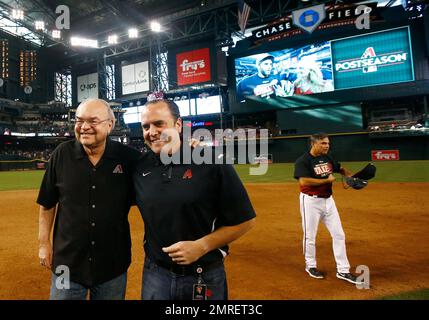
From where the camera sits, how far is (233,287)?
406 centimetres

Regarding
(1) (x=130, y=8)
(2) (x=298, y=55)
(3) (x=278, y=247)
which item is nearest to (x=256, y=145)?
(2) (x=298, y=55)

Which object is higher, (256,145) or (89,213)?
(256,145)

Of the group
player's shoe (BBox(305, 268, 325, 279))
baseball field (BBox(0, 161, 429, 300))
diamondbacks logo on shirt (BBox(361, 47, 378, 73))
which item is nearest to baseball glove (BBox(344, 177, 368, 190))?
baseball field (BBox(0, 161, 429, 300))

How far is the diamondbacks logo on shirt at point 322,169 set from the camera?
4.56 metres

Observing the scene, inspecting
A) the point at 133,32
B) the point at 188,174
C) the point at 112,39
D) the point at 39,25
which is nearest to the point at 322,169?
the point at 188,174

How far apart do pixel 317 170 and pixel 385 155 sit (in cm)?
2865

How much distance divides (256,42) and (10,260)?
113 ft

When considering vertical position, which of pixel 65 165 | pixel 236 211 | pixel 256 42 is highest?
pixel 256 42

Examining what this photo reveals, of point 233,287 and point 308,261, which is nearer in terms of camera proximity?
point 233,287

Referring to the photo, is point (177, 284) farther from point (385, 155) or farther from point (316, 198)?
point (385, 155)

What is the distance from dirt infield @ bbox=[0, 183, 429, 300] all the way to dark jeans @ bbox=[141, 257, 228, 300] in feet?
6.94

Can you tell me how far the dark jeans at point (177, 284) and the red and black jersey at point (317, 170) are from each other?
10.1 feet

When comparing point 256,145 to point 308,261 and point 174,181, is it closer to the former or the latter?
point 308,261

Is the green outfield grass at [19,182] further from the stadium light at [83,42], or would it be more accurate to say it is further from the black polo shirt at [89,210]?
the stadium light at [83,42]
